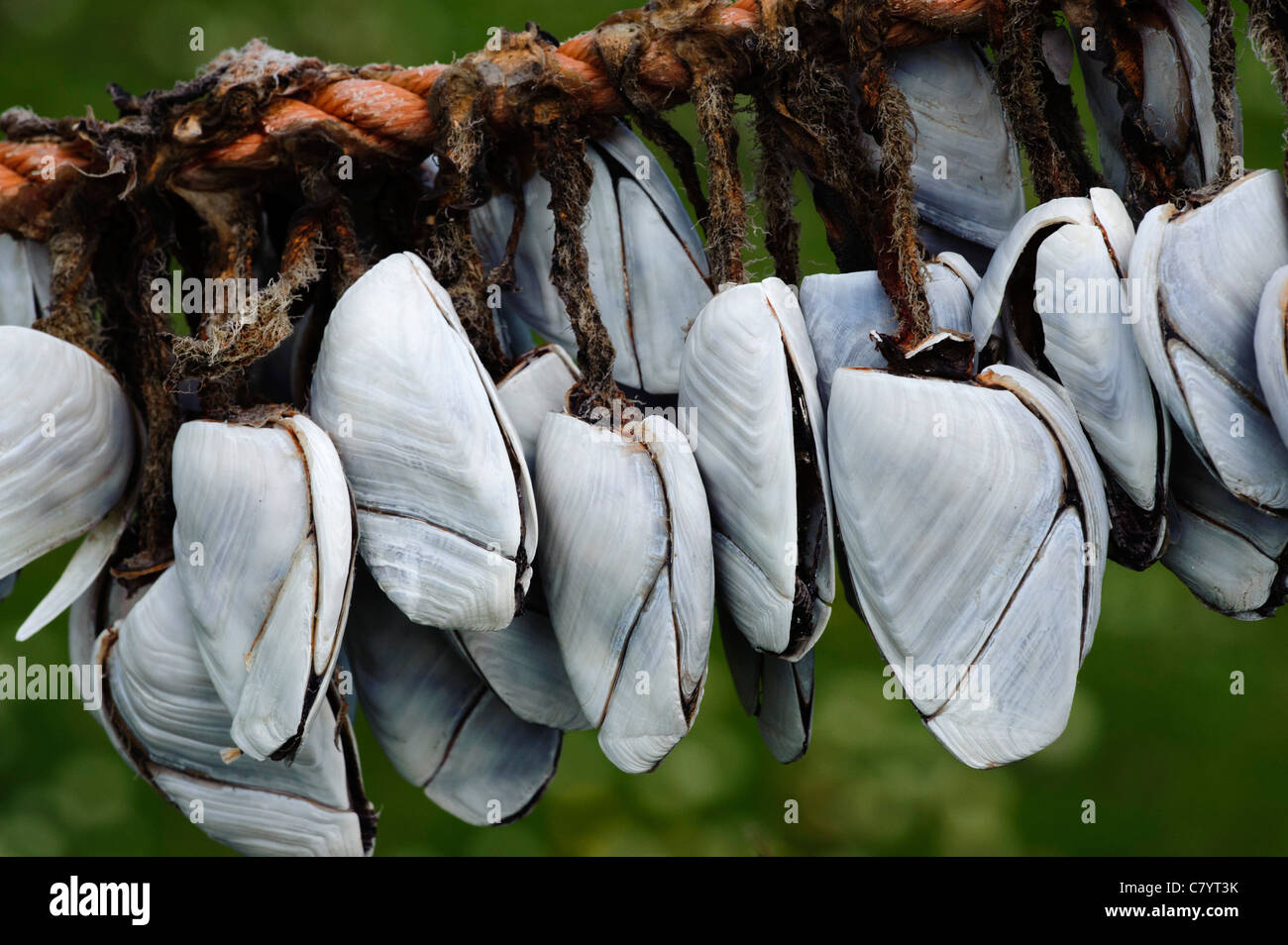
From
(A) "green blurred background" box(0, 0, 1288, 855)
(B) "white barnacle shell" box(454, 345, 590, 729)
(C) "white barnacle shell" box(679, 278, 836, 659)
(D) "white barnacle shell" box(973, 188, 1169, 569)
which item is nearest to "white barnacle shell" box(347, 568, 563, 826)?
(B) "white barnacle shell" box(454, 345, 590, 729)

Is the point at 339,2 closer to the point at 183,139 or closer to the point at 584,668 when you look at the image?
the point at 183,139

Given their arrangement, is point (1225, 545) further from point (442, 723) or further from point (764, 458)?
point (442, 723)

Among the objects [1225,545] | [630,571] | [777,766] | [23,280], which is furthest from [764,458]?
[777,766]

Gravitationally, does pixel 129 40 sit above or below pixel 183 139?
above
